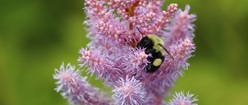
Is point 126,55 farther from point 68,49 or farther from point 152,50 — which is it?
point 68,49

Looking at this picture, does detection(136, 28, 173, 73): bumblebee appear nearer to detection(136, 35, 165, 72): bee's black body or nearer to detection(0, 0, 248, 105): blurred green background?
detection(136, 35, 165, 72): bee's black body

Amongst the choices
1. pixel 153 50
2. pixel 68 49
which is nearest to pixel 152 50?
pixel 153 50

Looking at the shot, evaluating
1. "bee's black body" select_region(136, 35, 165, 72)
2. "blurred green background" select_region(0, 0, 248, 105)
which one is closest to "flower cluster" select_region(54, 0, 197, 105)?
"bee's black body" select_region(136, 35, 165, 72)
